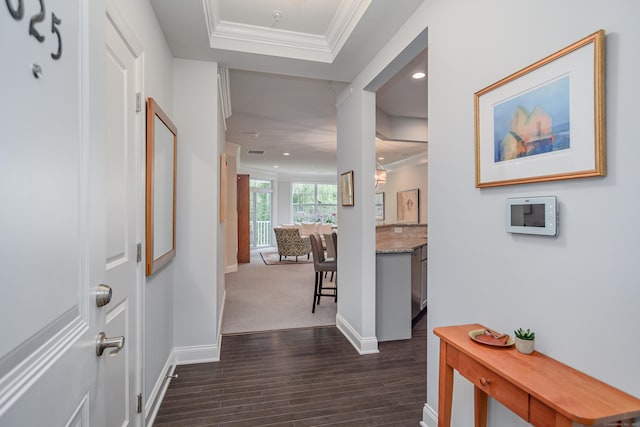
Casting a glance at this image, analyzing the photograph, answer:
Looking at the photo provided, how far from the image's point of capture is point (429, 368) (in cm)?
194

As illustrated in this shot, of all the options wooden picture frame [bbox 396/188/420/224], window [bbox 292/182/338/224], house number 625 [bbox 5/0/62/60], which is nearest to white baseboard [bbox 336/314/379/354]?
house number 625 [bbox 5/0/62/60]

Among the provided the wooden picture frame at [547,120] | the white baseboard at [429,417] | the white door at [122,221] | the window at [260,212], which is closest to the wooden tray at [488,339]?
the wooden picture frame at [547,120]

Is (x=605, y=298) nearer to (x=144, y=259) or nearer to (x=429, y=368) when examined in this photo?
(x=429, y=368)

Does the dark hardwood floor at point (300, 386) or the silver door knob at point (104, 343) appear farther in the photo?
the dark hardwood floor at point (300, 386)

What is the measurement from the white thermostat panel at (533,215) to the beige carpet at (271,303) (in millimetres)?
2789

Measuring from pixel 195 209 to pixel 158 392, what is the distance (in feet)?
4.39

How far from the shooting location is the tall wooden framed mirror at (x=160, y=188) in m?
1.81

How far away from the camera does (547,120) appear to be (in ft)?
3.75

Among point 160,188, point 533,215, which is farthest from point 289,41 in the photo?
point 533,215

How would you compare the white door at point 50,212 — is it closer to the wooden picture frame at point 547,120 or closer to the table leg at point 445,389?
the table leg at point 445,389

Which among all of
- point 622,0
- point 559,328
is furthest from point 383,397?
point 622,0

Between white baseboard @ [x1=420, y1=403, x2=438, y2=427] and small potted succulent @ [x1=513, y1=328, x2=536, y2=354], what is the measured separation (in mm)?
928

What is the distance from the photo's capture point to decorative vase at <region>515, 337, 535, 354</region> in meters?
1.16

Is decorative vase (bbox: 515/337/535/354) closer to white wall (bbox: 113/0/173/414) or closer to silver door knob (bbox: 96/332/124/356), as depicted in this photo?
silver door knob (bbox: 96/332/124/356)
